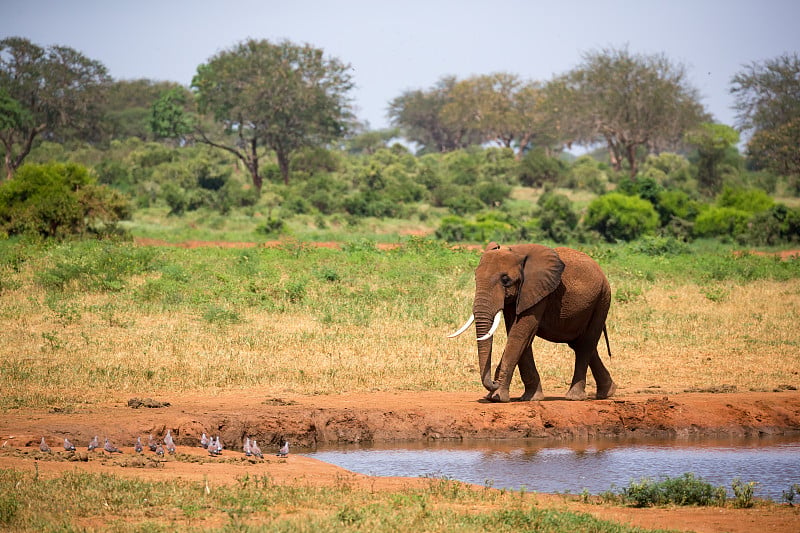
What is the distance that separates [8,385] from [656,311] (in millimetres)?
11488

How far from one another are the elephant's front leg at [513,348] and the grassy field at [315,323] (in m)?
1.59

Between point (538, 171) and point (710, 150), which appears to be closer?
point (710, 150)

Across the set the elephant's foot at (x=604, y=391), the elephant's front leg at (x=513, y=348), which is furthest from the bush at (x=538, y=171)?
the elephant's front leg at (x=513, y=348)

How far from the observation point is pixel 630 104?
51500 mm

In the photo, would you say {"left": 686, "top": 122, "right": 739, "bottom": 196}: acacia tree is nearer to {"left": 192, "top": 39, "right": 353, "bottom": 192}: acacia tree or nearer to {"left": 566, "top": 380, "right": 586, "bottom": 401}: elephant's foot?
{"left": 192, "top": 39, "right": 353, "bottom": 192}: acacia tree

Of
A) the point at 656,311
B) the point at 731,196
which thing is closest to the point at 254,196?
the point at 731,196

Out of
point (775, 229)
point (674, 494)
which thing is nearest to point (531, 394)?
point (674, 494)

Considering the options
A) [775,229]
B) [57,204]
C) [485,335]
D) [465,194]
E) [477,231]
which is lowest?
[485,335]

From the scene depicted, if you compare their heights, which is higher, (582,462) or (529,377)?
(529,377)

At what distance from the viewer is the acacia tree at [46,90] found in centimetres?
5138

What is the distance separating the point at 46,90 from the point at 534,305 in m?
48.2

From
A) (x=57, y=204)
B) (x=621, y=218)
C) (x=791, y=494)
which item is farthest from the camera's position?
(x=621, y=218)

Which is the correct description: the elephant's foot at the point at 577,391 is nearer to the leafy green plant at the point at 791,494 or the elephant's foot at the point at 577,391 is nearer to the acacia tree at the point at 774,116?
the leafy green plant at the point at 791,494

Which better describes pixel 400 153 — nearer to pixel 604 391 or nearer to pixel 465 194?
pixel 465 194
